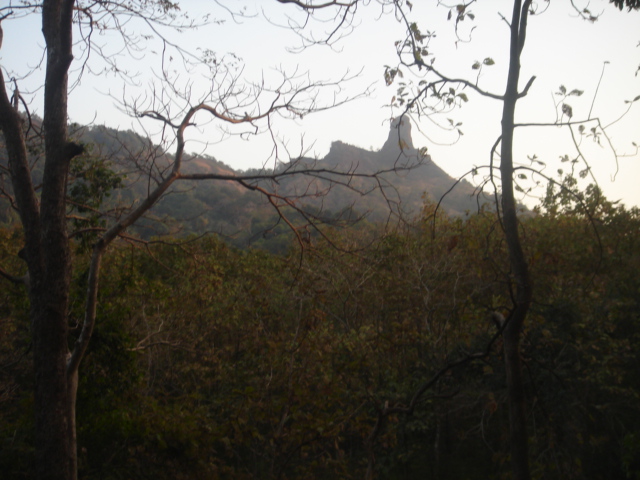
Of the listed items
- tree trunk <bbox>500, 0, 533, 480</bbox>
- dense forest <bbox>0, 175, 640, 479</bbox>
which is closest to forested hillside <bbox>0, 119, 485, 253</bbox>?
tree trunk <bbox>500, 0, 533, 480</bbox>

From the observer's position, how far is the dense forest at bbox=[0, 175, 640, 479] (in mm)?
7117

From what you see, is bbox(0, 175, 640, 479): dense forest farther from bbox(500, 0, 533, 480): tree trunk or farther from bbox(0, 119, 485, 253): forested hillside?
bbox(500, 0, 533, 480): tree trunk

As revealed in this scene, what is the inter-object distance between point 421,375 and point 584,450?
9.84 feet

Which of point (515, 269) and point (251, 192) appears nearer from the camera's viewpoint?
point (515, 269)

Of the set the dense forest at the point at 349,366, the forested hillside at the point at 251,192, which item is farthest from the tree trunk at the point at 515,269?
the dense forest at the point at 349,366

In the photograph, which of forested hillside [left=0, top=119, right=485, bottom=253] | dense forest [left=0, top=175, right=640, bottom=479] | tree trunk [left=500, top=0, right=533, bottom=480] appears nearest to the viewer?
tree trunk [left=500, top=0, right=533, bottom=480]

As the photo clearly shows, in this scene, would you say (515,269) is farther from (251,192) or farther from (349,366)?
(251,192)

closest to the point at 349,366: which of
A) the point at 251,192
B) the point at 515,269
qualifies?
the point at 515,269

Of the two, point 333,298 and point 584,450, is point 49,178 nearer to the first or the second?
point 333,298

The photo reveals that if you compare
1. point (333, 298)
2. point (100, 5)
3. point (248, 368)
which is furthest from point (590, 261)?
point (100, 5)

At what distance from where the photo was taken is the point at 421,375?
973 centimetres

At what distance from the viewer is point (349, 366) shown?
744 cm

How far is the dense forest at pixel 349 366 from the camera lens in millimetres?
7117

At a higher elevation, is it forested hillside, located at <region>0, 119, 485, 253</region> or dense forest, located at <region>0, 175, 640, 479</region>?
forested hillside, located at <region>0, 119, 485, 253</region>
